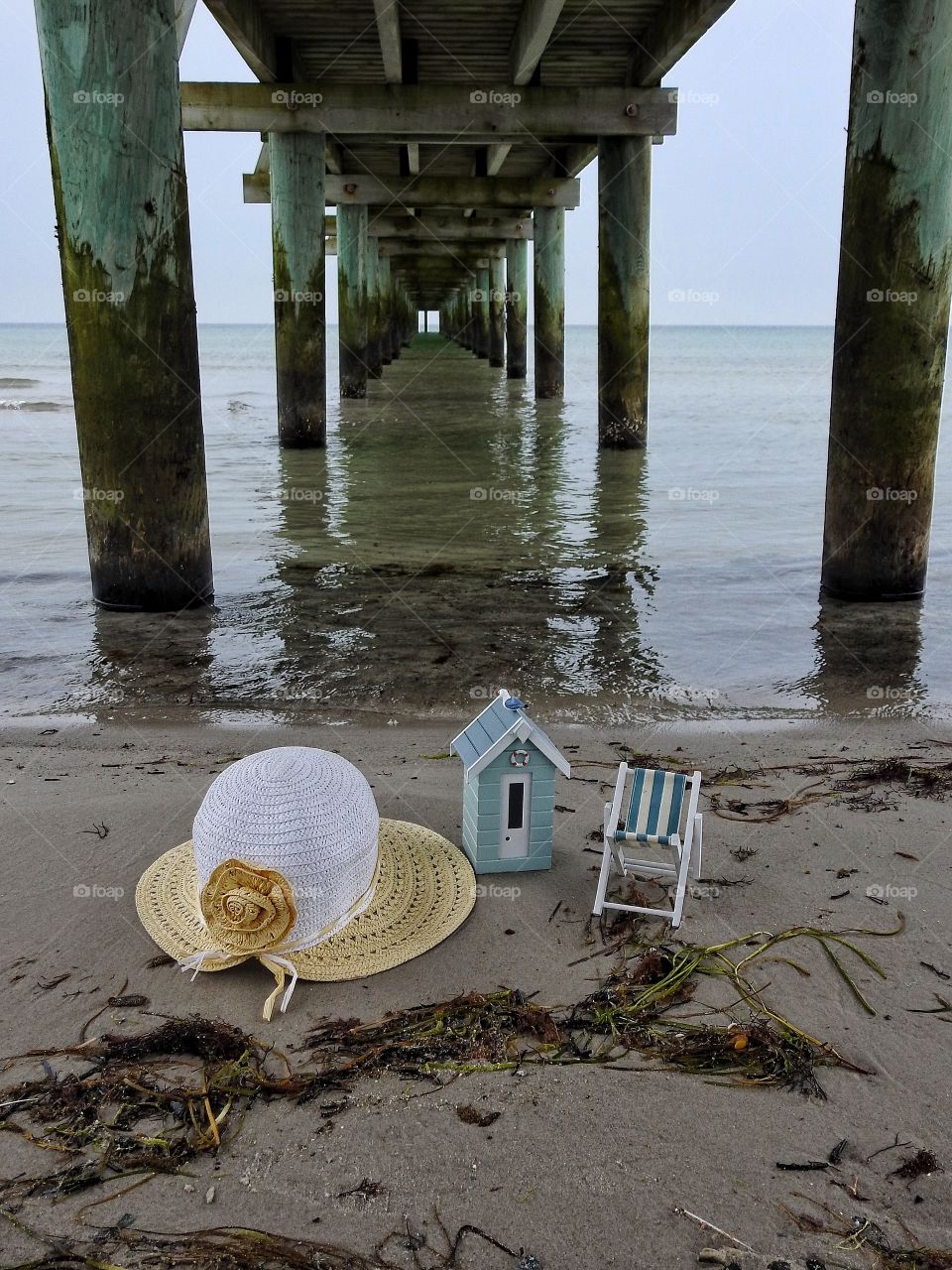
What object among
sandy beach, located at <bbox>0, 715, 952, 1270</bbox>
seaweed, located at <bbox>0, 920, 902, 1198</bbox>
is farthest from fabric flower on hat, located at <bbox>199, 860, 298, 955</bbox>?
seaweed, located at <bbox>0, 920, 902, 1198</bbox>

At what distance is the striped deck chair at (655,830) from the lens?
11.3 feet

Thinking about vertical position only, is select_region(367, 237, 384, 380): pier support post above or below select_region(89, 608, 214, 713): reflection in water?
above

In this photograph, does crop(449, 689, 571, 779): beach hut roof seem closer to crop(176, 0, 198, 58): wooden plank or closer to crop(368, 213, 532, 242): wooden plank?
crop(176, 0, 198, 58): wooden plank

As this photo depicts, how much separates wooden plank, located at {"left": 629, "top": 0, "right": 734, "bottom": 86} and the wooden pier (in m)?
0.05

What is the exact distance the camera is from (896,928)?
3367 millimetres

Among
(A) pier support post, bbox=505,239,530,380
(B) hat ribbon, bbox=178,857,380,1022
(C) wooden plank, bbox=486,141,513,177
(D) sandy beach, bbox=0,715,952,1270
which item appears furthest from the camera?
(A) pier support post, bbox=505,239,530,380

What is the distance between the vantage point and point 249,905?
3074mm

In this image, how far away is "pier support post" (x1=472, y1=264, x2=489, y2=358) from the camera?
4700 centimetres

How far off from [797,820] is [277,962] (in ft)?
6.75

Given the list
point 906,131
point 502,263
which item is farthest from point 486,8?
point 502,263

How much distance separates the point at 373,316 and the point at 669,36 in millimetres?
19116

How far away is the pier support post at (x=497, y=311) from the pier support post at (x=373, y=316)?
34.2ft

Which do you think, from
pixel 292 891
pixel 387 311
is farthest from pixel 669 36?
pixel 387 311

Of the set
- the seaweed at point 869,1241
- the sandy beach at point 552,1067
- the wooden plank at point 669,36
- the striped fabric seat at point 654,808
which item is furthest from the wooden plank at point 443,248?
the seaweed at point 869,1241
